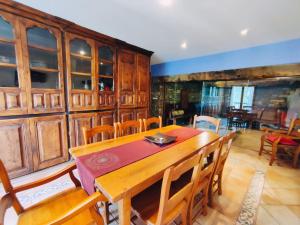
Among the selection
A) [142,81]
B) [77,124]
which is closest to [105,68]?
[142,81]

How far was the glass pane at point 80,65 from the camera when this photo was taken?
99.5 inches

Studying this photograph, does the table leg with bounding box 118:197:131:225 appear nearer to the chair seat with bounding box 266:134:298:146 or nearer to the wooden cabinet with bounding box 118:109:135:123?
the wooden cabinet with bounding box 118:109:135:123

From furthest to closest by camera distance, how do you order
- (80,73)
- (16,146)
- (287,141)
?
(287,141)
(80,73)
(16,146)

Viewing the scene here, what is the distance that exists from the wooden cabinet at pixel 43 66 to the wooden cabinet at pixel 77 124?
25cm

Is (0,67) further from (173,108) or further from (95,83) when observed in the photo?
(173,108)

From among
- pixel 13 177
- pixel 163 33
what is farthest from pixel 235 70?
pixel 13 177

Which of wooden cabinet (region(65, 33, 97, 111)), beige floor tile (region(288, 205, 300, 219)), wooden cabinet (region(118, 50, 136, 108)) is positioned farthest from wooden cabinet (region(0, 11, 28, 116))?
beige floor tile (region(288, 205, 300, 219))

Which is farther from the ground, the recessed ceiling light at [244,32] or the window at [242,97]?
the recessed ceiling light at [244,32]

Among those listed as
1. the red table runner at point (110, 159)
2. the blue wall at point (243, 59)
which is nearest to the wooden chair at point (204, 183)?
the red table runner at point (110, 159)

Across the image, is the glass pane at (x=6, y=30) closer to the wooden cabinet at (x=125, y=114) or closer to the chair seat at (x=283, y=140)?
the wooden cabinet at (x=125, y=114)

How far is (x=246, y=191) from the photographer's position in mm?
1929

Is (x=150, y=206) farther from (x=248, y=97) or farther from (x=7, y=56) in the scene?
(x=248, y=97)

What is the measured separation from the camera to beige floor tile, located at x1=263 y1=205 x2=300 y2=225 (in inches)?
58.3

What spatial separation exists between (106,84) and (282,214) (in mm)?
3283
